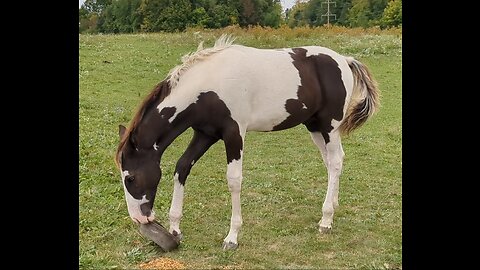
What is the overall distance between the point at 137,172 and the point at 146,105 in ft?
2.16

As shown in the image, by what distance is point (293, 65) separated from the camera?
4.92 meters

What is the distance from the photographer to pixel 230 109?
4.41 metres

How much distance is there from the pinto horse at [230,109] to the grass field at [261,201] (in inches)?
13.9

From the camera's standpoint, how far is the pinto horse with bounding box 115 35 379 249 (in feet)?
14.2

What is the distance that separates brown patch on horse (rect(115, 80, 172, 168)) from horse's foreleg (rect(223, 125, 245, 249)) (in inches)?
29.5

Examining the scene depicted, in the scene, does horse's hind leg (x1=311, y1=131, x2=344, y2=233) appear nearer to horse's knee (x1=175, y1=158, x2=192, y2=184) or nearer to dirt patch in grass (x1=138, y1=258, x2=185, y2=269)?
horse's knee (x1=175, y1=158, x2=192, y2=184)

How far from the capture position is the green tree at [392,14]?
19.6 meters

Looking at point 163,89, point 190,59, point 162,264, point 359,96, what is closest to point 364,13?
point 359,96

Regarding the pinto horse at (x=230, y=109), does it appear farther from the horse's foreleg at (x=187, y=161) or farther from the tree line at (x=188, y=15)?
the tree line at (x=188, y=15)

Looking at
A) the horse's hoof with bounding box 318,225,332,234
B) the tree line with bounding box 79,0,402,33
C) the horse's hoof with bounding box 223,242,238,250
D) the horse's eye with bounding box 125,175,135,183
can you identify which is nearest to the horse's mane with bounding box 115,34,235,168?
the horse's eye with bounding box 125,175,135,183

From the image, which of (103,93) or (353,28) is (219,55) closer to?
(103,93)

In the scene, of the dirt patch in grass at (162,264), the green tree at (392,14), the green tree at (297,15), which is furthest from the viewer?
the green tree at (297,15)

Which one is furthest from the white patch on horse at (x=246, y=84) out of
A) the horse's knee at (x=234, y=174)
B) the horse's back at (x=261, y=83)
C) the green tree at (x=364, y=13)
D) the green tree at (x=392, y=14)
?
the green tree at (x=364, y=13)

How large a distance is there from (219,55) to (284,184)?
2.82 metres
